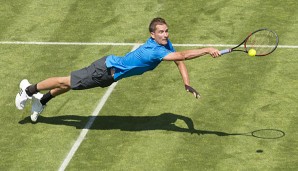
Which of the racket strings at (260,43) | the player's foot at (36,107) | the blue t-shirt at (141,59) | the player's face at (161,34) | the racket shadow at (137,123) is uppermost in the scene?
the player's face at (161,34)

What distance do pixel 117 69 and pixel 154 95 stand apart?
5.97 ft

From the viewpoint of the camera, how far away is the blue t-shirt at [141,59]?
60.1ft

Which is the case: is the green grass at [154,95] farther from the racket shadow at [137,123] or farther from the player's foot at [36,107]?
the player's foot at [36,107]

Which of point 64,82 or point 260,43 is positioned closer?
point 64,82

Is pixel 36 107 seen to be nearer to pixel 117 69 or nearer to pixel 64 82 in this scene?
pixel 64 82

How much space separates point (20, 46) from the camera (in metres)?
23.2

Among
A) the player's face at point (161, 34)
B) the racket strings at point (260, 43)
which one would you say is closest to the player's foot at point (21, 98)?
the player's face at point (161, 34)

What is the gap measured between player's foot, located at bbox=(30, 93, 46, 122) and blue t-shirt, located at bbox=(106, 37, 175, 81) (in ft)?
5.97

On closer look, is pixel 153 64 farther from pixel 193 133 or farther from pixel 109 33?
pixel 109 33

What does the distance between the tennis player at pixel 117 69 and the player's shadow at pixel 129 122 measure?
1.60 feet

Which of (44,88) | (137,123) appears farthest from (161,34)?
(44,88)

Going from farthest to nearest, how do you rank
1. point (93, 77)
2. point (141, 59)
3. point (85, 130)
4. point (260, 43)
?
point (260, 43)
point (85, 130)
point (93, 77)
point (141, 59)

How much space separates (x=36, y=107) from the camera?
1981 cm

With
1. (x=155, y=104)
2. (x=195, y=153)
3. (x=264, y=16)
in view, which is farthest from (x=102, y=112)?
(x=264, y=16)
